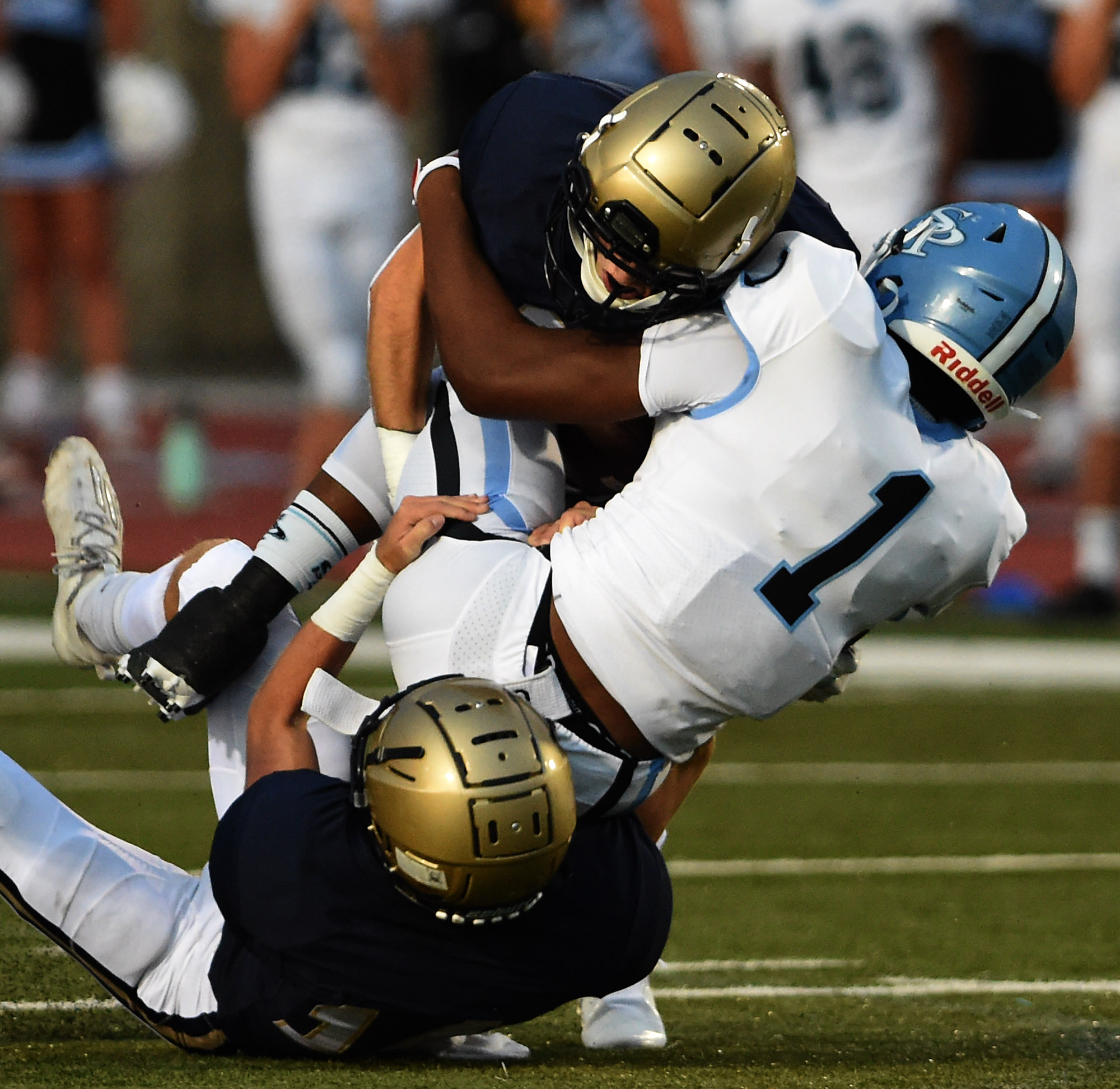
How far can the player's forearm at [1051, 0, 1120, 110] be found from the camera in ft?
24.6

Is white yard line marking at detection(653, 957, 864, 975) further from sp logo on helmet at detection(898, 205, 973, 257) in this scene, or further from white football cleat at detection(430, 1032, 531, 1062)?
sp logo on helmet at detection(898, 205, 973, 257)

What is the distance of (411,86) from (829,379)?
6.08 m

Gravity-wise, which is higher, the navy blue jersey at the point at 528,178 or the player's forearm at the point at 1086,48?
the navy blue jersey at the point at 528,178

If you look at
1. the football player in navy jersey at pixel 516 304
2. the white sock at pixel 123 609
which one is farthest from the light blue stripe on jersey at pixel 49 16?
the football player in navy jersey at pixel 516 304

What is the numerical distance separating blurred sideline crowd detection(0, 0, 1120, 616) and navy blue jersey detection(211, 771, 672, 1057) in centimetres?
361

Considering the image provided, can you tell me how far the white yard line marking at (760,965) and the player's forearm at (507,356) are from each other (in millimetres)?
1135

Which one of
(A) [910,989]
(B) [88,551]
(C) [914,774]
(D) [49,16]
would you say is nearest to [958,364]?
(A) [910,989]

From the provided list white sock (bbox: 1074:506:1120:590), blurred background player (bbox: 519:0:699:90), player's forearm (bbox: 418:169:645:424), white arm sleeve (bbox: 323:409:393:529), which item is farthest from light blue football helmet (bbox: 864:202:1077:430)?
blurred background player (bbox: 519:0:699:90)

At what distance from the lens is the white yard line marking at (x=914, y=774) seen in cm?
566

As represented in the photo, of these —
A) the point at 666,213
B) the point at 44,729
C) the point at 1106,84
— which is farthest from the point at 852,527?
the point at 1106,84

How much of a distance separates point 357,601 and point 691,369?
58 cm

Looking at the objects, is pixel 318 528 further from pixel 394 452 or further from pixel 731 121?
pixel 731 121

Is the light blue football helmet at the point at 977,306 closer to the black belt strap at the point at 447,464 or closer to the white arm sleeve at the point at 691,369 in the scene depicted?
the white arm sleeve at the point at 691,369

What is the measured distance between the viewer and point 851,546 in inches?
120
